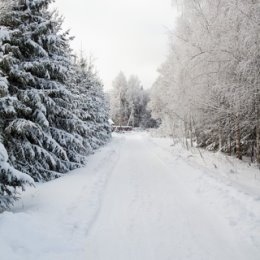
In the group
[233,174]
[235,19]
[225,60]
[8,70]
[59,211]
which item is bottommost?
[59,211]

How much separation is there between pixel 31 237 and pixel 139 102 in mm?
85084

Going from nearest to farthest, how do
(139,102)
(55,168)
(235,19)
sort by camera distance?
1. (235,19)
2. (55,168)
3. (139,102)

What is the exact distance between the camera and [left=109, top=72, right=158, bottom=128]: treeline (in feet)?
273

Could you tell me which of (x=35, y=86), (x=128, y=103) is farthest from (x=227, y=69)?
(x=128, y=103)

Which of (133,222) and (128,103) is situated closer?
(133,222)

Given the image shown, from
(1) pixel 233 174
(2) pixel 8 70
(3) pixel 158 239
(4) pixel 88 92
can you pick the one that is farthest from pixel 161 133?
(3) pixel 158 239

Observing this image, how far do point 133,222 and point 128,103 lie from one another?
7991 centimetres

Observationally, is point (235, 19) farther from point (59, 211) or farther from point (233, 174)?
point (59, 211)

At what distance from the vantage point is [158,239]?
211 inches

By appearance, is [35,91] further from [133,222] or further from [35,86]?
[133,222]

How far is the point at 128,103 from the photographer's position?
281 ft

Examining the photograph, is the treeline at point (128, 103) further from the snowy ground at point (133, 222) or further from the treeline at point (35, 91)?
the snowy ground at point (133, 222)

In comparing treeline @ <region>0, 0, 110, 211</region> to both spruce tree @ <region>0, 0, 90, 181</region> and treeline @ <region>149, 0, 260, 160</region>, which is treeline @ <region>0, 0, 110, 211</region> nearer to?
spruce tree @ <region>0, 0, 90, 181</region>

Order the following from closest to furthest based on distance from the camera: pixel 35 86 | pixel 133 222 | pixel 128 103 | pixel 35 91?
pixel 133 222
pixel 35 91
pixel 35 86
pixel 128 103
